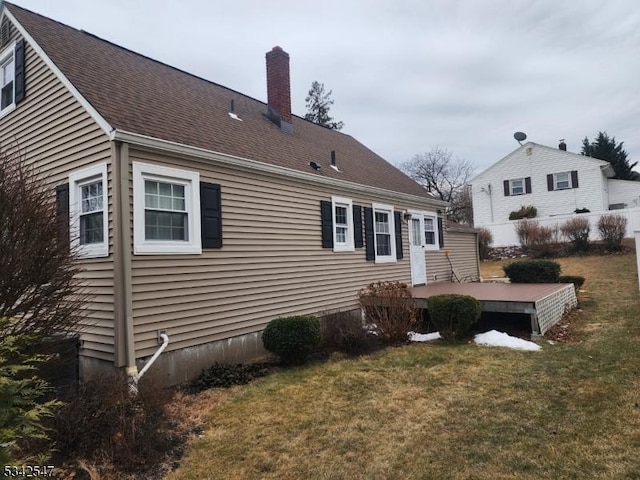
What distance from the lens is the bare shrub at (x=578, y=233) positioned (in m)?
19.7

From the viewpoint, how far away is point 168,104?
8180 mm

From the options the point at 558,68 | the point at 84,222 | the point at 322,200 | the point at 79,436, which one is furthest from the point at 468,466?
the point at 558,68

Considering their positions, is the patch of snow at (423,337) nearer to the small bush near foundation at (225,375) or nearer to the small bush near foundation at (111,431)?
the small bush near foundation at (225,375)

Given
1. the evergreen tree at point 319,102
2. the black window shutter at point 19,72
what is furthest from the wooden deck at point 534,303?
the evergreen tree at point 319,102

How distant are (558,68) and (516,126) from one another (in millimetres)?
17243

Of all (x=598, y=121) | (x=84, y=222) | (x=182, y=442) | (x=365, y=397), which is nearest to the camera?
(x=182, y=442)

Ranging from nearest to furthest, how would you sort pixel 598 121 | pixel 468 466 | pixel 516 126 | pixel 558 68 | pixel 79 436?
pixel 468 466 → pixel 79 436 → pixel 558 68 → pixel 516 126 → pixel 598 121

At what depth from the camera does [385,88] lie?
21.0 metres

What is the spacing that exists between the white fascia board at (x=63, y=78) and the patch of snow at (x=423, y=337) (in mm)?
6729

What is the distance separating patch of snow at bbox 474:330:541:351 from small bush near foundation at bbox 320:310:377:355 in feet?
6.90

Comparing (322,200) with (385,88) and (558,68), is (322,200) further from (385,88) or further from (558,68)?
(385,88)

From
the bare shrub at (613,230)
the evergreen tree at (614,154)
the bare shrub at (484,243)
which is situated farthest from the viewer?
the evergreen tree at (614,154)

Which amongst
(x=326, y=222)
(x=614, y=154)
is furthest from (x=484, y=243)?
(x=614, y=154)

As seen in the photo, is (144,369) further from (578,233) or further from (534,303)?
(578,233)
